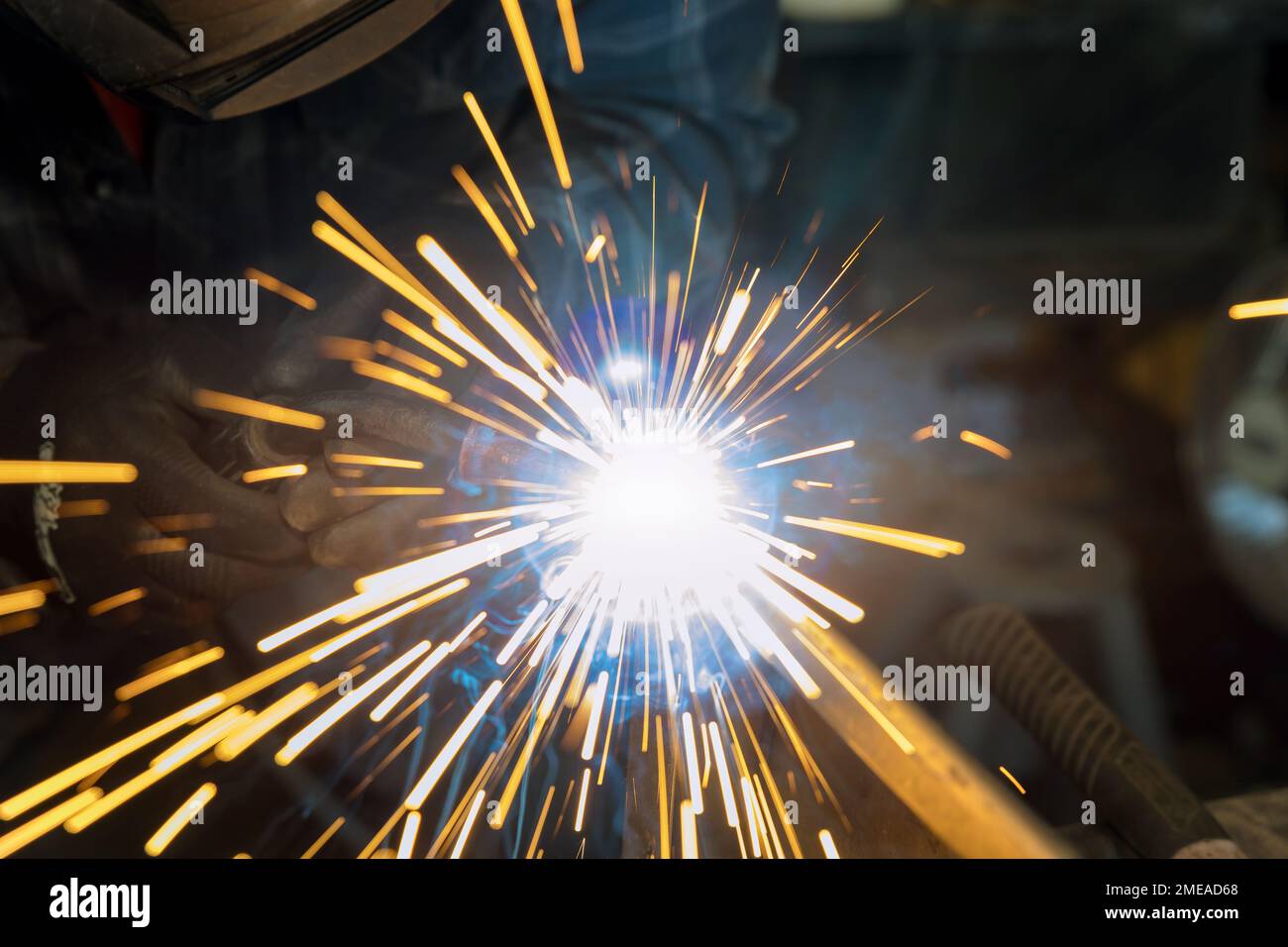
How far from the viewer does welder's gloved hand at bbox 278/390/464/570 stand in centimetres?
111

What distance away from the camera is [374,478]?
1118 mm

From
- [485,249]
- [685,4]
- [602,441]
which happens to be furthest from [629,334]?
[685,4]

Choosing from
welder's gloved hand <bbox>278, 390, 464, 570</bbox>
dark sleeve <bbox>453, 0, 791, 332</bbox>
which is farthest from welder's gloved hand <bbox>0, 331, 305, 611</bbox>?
dark sleeve <bbox>453, 0, 791, 332</bbox>

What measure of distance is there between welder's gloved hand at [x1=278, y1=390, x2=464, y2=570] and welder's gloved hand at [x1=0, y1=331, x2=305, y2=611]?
0.24 feet

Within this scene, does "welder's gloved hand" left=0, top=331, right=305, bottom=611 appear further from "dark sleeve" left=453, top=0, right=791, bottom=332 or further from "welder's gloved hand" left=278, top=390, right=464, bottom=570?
"dark sleeve" left=453, top=0, right=791, bottom=332

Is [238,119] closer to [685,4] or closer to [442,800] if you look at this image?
[685,4]

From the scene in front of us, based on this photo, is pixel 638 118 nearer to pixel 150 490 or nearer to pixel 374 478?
pixel 374 478

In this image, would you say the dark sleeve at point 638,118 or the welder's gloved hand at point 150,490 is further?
the dark sleeve at point 638,118

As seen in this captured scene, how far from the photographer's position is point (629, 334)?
5.32 ft

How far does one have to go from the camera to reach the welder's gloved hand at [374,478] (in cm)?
111

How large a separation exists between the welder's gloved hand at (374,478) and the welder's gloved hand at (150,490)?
7 cm

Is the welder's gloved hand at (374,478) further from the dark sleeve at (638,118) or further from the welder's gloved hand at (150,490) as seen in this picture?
the dark sleeve at (638,118)

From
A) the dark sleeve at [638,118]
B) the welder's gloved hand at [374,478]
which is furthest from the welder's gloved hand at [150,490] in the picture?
the dark sleeve at [638,118]

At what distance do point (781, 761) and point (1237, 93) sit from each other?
8.36 feet
